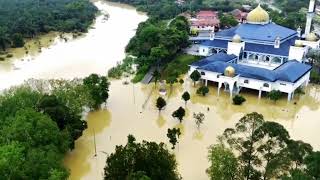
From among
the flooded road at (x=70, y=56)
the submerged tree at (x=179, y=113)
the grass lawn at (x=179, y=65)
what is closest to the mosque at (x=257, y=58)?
the grass lawn at (x=179, y=65)

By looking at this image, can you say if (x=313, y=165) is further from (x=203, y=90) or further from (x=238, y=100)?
(x=203, y=90)

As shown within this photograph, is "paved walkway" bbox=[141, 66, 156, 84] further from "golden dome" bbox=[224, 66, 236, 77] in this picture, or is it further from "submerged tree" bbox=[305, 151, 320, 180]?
"submerged tree" bbox=[305, 151, 320, 180]

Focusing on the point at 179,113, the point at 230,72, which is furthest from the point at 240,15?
the point at 179,113

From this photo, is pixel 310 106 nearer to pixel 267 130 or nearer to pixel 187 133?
pixel 187 133

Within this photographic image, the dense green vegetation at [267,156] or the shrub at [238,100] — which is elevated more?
the dense green vegetation at [267,156]

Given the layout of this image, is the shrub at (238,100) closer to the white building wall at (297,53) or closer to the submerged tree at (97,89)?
the white building wall at (297,53)

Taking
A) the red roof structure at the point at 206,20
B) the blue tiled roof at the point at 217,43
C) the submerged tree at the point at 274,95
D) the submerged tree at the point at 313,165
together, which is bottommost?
the submerged tree at the point at 274,95

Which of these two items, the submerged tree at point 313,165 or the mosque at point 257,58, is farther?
the mosque at point 257,58
